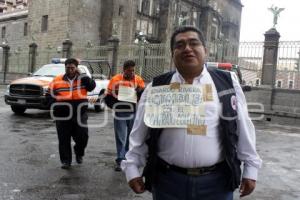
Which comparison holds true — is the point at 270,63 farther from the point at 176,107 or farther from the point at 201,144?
the point at 201,144

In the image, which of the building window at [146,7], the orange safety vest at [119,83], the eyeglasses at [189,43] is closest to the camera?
the eyeglasses at [189,43]

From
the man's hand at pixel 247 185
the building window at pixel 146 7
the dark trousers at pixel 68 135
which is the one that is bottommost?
the dark trousers at pixel 68 135

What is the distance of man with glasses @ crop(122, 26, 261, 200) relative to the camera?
2857mm

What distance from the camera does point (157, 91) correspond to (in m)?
3.12

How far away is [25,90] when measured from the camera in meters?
14.5

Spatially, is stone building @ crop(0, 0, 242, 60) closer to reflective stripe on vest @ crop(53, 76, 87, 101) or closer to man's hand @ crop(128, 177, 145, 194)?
reflective stripe on vest @ crop(53, 76, 87, 101)

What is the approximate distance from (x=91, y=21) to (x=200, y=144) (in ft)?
125

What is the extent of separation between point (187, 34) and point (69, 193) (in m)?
3.49

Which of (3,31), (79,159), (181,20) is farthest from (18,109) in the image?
(3,31)

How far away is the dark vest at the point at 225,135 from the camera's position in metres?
2.90

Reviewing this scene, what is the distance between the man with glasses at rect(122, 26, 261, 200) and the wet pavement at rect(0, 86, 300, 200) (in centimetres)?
283

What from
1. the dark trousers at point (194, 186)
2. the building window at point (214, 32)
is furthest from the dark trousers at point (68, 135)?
the building window at point (214, 32)

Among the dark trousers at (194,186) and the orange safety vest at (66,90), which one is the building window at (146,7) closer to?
the orange safety vest at (66,90)

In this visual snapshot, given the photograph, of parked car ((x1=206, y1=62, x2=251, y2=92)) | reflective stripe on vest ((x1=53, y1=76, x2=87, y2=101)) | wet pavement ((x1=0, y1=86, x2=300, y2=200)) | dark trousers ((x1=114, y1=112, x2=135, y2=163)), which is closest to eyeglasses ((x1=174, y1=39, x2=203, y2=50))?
wet pavement ((x1=0, y1=86, x2=300, y2=200))
